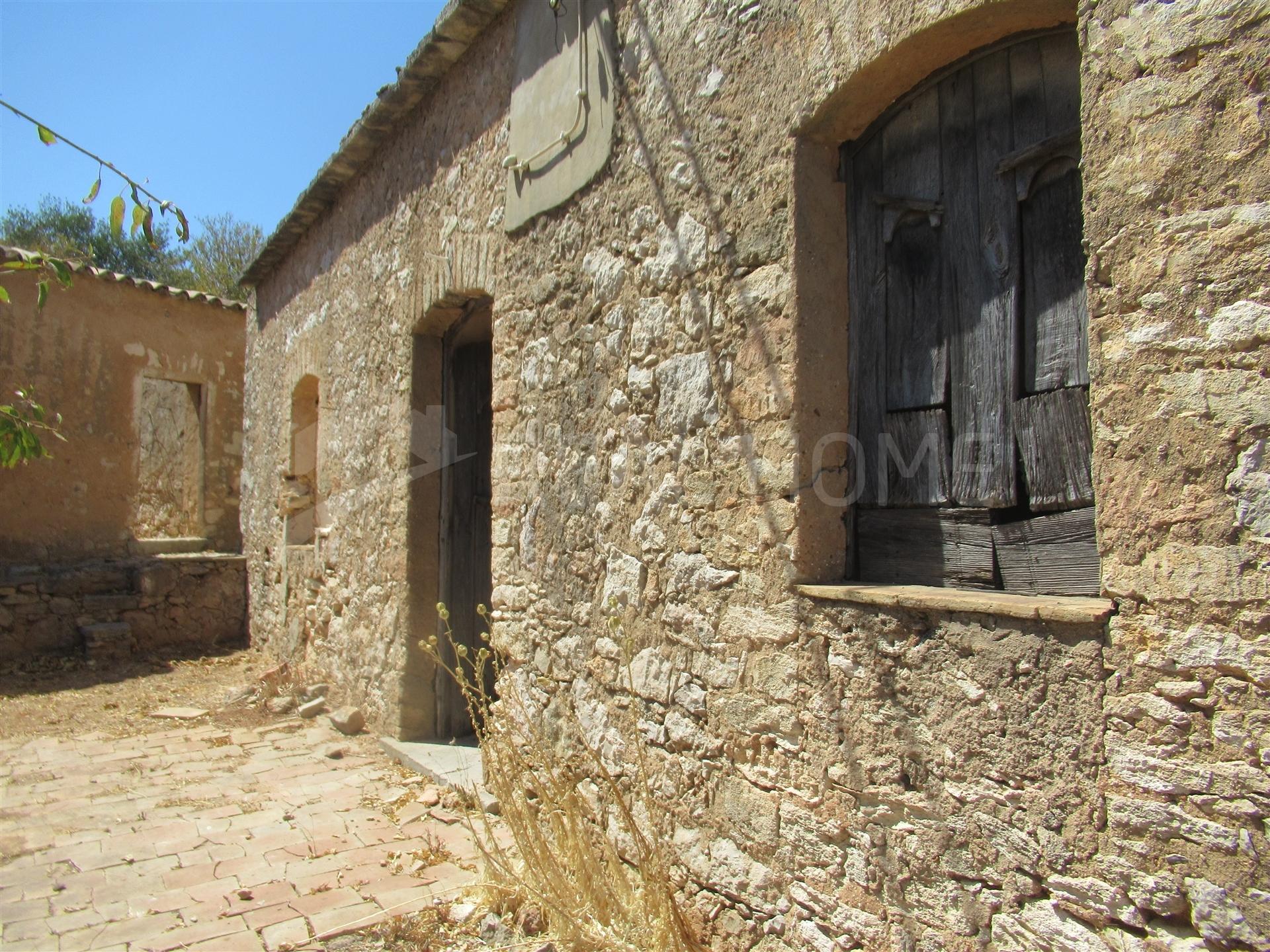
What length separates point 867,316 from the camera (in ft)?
7.80

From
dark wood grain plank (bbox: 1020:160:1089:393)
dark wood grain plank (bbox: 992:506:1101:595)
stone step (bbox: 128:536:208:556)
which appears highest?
dark wood grain plank (bbox: 1020:160:1089:393)

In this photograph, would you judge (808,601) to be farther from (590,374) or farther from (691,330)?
(590,374)

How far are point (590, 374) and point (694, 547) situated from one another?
2.93ft

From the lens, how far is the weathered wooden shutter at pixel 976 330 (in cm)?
194

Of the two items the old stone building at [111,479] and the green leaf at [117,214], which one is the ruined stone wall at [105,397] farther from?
the green leaf at [117,214]

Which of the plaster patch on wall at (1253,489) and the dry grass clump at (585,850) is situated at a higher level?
the plaster patch on wall at (1253,489)

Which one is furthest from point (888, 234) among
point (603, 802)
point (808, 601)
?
point (603, 802)

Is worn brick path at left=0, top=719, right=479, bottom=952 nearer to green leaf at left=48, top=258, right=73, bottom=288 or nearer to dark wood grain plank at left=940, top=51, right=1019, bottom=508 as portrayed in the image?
green leaf at left=48, top=258, right=73, bottom=288

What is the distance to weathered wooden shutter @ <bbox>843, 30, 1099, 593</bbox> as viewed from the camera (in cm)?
194

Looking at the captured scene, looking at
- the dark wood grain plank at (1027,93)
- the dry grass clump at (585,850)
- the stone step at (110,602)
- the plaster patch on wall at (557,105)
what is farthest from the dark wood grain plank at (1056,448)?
the stone step at (110,602)

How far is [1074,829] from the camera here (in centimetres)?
166

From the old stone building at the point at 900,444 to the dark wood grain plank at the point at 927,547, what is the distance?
0.03 ft

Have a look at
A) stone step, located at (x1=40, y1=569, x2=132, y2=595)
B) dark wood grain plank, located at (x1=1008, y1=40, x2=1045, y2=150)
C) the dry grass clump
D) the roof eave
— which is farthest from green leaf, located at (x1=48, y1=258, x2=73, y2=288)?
stone step, located at (x1=40, y1=569, x2=132, y2=595)

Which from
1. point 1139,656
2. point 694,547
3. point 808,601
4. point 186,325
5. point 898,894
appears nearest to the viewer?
point 1139,656
